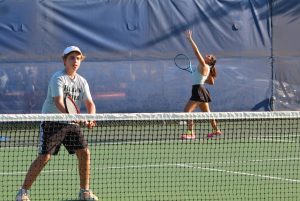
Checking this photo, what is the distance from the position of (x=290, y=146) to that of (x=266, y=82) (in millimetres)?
4714

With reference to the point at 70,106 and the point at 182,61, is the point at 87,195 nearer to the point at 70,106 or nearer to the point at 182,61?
the point at 70,106

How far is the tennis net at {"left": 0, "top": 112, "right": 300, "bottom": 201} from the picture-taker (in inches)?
261

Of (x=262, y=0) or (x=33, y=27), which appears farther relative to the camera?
(x=262, y=0)

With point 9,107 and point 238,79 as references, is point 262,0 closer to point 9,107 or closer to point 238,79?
point 238,79

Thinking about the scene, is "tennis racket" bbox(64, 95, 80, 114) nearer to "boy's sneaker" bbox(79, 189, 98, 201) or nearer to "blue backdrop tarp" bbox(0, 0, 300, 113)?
"boy's sneaker" bbox(79, 189, 98, 201)

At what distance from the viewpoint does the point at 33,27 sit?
46.7 feet

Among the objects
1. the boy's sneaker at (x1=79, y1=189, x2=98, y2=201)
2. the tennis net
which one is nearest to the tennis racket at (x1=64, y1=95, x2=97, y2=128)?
the tennis net

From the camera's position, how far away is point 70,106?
6547 mm

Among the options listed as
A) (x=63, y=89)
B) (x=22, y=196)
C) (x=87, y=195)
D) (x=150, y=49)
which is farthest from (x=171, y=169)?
(x=150, y=49)

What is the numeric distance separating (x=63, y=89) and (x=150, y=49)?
332 inches

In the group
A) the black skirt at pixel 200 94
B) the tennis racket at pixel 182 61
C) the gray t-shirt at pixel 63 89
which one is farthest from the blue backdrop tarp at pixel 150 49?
the gray t-shirt at pixel 63 89

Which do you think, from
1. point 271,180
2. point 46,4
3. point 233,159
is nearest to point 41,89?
point 46,4

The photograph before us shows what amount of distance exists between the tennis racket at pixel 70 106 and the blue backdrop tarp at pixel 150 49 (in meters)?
7.70

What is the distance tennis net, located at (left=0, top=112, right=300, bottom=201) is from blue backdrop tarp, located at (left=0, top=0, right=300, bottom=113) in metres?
3.23
